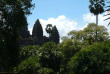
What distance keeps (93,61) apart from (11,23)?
55.0 feet

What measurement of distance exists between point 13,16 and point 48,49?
743cm

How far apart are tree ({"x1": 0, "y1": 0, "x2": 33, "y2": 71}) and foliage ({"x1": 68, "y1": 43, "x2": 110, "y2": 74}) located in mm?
15296

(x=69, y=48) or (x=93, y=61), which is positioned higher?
(x=69, y=48)

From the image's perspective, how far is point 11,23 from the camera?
31.9 meters

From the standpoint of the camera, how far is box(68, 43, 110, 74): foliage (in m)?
17.8

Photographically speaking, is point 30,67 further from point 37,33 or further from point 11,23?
point 37,33

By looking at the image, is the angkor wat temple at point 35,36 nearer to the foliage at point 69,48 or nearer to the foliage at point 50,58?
the foliage at point 69,48

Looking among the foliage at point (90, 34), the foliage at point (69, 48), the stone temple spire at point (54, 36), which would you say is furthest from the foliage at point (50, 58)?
the stone temple spire at point (54, 36)

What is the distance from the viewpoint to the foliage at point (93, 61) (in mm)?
17812

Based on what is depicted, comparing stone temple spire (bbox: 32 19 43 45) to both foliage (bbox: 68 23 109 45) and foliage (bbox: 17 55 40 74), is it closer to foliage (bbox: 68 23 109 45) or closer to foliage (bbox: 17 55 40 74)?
foliage (bbox: 68 23 109 45)

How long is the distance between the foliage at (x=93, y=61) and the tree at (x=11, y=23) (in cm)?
1530

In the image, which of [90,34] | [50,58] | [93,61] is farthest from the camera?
[90,34]

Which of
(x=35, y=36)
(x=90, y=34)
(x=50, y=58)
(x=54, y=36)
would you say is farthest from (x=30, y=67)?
(x=54, y=36)

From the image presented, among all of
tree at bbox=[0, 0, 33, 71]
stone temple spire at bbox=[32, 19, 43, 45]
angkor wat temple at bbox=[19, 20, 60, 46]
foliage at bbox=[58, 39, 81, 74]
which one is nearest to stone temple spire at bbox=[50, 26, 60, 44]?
angkor wat temple at bbox=[19, 20, 60, 46]
